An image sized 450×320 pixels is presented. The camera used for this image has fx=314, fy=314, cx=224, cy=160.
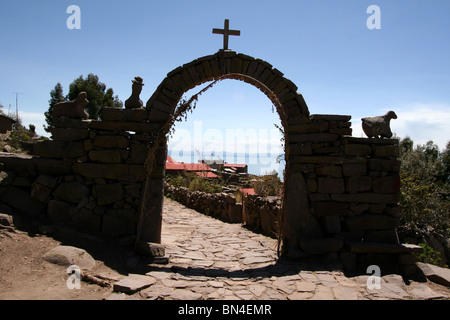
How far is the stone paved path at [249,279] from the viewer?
13.1 feet

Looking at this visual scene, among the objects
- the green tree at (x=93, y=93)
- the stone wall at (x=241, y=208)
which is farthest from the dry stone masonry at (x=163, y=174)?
the green tree at (x=93, y=93)

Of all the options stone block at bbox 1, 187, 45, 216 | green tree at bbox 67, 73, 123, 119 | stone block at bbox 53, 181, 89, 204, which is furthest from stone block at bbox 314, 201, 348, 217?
green tree at bbox 67, 73, 123, 119

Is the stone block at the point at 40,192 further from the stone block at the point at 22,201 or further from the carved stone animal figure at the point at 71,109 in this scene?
the carved stone animal figure at the point at 71,109

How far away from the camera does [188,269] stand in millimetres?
4969

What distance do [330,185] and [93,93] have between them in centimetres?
2257

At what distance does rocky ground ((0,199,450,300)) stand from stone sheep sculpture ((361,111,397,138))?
2.50 m

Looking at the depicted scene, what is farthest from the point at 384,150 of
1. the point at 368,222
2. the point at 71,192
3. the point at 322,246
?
the point at 71,192

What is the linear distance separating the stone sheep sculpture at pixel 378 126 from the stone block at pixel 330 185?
109 cm

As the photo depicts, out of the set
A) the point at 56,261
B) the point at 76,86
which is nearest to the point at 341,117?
the point at 56,261

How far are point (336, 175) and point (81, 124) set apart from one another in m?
4.63

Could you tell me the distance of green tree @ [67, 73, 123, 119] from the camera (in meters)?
23.7
